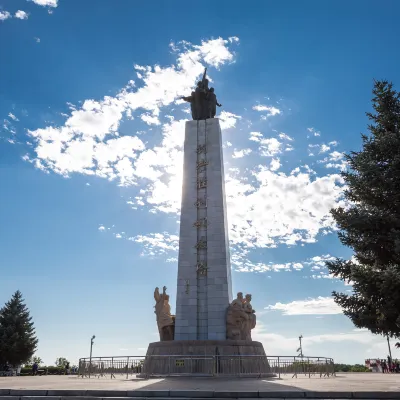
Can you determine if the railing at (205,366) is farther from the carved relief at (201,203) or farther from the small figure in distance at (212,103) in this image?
the small figure in distance at (212,103)

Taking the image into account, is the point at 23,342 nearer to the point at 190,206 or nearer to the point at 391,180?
the point at 190,206

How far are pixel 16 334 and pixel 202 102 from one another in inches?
849

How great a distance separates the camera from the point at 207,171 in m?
22.0

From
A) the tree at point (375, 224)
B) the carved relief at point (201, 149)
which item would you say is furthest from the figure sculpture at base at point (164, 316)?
the tree at point (375, 224)

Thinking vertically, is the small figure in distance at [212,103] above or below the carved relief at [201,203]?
above

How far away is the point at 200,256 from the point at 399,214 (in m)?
10.7

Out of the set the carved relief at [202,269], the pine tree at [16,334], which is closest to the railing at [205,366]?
the carved relief at [202,269]

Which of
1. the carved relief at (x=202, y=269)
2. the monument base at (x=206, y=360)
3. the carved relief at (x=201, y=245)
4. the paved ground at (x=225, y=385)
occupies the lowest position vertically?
the paved ground at (x=225, y=385)

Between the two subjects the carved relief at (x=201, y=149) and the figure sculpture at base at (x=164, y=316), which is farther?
the carved relief at (x=201, y=149)

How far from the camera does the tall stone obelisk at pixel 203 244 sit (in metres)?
19.3

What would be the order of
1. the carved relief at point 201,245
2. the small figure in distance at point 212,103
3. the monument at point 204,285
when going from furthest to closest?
1. the small figure in distance at point 212,103
2. the carved relief at point 201,245
3. the monument at point 204,285

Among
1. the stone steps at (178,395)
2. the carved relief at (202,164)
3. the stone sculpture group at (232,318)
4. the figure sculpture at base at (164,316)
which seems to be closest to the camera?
the stone steps at (178,395)

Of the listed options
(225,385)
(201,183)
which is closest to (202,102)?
(201,183)

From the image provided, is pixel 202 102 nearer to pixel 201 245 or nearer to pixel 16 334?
pixel 201 245
